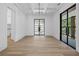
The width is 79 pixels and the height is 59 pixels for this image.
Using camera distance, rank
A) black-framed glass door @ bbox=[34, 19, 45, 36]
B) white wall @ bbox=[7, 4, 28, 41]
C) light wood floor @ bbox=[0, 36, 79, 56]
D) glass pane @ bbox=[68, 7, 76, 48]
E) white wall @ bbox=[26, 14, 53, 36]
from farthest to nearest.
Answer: black-framed glass door @ bbox=[34, 19, 45, 36], white wall @ bbox=[26, 14, 53, 36], white wall @ bbox=[7, 4, 28, 41], glass pane @ bbox=[68, 7, 76, 48], light wood floor @ bbox=[0, 36, 79, 56]

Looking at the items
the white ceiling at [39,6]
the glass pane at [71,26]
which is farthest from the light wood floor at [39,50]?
the white ceiling at [39,6]

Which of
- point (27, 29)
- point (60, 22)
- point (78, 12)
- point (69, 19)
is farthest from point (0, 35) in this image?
point (27, 29)

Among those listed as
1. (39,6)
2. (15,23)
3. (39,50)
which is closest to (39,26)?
(39,6)

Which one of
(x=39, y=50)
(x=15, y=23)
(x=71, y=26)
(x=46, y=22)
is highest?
(x=46, y=22)

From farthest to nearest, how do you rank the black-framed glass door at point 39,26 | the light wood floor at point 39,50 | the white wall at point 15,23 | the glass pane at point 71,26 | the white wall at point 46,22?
the black-framed glass door at point 39,26 < the white wall at point 46,22 < the white wall at point 15,23 < the glass pane at point 71,26 < the light wood floor at point 39,50

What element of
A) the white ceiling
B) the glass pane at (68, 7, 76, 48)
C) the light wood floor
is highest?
the white ceiling

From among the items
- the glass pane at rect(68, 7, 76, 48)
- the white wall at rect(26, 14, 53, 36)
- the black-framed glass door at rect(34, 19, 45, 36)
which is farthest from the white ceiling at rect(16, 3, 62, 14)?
the black-framed glass door at rect(34, 19, 45, 36)

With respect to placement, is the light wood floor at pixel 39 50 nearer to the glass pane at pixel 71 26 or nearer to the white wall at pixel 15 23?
the glass pane at pixel 71 26

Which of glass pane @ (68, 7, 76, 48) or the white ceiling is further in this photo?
the white ceiling

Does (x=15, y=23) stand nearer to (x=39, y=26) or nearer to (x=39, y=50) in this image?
(x=39, y=50)

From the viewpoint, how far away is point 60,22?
8.62m

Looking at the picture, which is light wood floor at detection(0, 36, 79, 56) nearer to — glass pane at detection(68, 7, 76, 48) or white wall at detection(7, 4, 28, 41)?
glass pane at detection(68, 7, 76, 48)

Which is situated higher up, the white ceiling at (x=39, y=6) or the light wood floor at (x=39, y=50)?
the white ceiling at (x=39, y=6)

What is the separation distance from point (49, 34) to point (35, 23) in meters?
2.26
